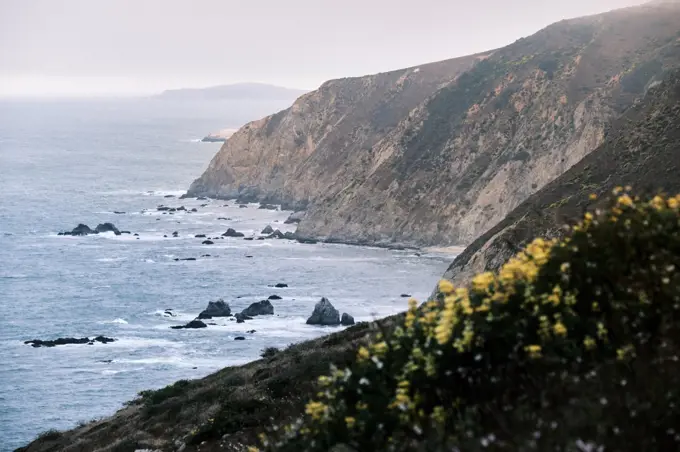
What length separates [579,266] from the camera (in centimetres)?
830

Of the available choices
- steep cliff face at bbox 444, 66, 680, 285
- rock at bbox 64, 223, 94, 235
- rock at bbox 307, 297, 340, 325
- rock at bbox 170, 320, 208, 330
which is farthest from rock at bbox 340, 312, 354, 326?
rock at bbox 64, 223, 94, 235

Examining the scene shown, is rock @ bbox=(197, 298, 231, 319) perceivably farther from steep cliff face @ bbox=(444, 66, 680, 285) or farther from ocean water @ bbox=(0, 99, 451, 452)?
steep cliff face @ bbox=(444, 66, 680, 285)

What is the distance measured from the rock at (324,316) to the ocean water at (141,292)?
0.91 meters

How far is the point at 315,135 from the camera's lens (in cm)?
15100

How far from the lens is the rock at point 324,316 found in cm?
6744

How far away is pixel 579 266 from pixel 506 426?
196 centimetres

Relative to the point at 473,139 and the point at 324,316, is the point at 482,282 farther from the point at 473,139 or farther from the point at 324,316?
the point at 473,139

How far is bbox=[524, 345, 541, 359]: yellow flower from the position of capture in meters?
7.57

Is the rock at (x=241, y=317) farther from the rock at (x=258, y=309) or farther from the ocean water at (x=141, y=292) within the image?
the ocean water at (x=141, y=292)

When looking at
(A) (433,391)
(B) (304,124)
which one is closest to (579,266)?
(A) (433,391)

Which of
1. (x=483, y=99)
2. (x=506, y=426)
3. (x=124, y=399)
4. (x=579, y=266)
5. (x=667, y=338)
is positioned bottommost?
(x=124, y=399)

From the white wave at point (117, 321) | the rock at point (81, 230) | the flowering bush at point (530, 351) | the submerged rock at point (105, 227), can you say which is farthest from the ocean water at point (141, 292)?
the flowering bush at point (530, 351)

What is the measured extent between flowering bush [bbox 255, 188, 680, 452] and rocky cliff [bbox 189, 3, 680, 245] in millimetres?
83577

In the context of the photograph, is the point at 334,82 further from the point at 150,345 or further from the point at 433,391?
the point at 433,391
